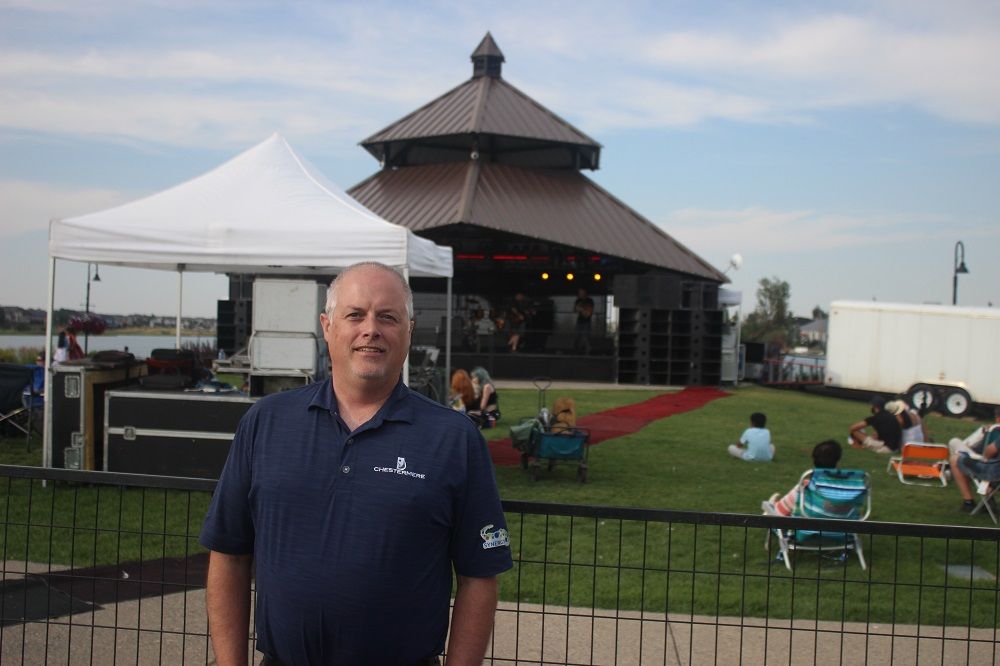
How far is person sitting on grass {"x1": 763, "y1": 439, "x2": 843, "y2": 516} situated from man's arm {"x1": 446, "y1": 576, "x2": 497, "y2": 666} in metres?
5.92

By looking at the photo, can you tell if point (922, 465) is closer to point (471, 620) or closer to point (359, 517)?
point (471, 620)

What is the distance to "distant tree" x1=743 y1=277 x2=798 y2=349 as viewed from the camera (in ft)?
235

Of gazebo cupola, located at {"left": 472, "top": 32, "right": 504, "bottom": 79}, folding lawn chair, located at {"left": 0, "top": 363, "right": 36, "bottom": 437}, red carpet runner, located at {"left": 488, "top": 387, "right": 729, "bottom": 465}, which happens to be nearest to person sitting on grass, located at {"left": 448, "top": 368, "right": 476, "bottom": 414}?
red carpet runner, located at {"left": 488, "top": 387, "right": 729, "bottom": 465}

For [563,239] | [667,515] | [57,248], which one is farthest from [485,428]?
[563,239]

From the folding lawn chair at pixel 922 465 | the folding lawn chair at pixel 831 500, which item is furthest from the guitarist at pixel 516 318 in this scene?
the folding lawn chair at pixel 831 500

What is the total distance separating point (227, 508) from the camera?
2461 mm

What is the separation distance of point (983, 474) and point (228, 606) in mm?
9237

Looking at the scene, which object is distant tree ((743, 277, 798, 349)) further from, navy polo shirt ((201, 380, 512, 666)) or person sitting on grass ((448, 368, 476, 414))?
navy polo shirt ((201, 380, 512, 666))

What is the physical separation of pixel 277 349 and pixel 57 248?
2465 mm

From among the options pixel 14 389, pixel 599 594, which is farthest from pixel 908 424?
pixel 14 389

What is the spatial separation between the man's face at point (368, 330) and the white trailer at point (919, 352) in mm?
25023

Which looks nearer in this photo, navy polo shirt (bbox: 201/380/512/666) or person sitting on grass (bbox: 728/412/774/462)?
navy polo shirt (bbox: 201/380/512/666)

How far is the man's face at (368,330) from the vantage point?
245cm

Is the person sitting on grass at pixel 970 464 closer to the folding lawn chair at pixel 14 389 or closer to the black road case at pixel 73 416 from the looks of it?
the black road case at pixel 73 416
